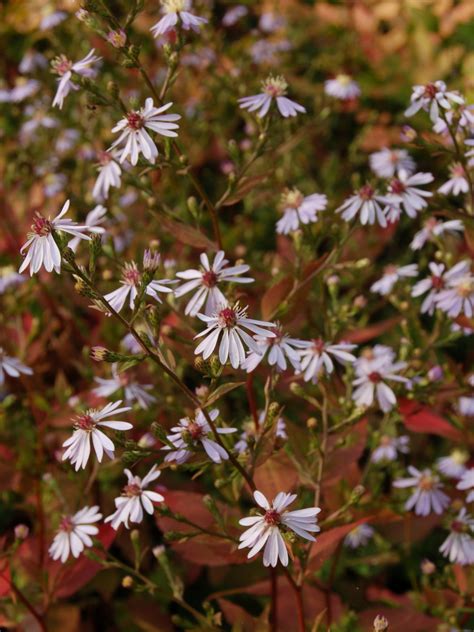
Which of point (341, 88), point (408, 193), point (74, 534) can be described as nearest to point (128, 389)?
point (74, 534)

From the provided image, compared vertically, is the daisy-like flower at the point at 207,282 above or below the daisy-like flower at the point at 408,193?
below

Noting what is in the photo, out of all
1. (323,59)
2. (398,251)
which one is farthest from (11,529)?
(323,59)

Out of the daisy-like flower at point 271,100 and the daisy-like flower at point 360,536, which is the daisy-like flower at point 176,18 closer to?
the daisy-like flower at point 271,100

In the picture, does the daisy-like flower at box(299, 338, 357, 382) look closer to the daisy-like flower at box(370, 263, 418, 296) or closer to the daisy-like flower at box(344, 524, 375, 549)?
the daisy-like flower at box(370, 263, 418, 296)

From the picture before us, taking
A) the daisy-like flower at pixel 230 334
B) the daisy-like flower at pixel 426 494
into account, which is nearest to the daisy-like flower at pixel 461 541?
the daisy-like flower at pixel 426 494

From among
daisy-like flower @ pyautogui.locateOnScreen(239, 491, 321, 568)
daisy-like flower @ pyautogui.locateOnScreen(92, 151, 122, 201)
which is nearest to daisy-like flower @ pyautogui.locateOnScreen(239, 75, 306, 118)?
daisy-like flower @ pyautogui.locateOnScreen(92, 151, 122, 201)

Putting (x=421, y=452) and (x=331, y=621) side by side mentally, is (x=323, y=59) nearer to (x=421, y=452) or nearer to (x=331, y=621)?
(x=421, y=452)

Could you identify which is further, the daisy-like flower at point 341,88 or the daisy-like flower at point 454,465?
the daisy-like flower at point 341,88

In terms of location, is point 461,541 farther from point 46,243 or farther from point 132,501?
point 46,243
